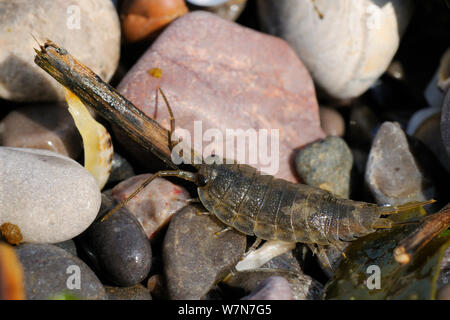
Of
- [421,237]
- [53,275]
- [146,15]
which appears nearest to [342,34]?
[146,15]

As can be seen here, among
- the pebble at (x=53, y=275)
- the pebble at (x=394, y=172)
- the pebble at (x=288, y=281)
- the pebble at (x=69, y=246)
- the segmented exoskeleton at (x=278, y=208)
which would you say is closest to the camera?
the pebble at (x=53, y=275)

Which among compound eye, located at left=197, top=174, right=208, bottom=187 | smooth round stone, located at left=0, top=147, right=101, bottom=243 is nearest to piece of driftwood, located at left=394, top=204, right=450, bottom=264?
compound eye, located at left=197, top=174, right=208, bottom=187

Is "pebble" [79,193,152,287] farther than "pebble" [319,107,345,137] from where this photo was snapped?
No

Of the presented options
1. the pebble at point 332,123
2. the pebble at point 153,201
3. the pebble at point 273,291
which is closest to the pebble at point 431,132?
the pebble at point 332,123

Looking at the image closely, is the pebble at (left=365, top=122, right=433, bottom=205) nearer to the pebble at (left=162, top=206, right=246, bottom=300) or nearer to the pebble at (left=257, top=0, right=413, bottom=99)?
the pebble at (left=257, top=0, right=413, bottom=99)

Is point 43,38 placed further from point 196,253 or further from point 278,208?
point 278,208

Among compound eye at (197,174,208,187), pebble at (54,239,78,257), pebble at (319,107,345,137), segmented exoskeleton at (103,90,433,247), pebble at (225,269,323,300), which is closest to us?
pebble at (225,269,323,300)

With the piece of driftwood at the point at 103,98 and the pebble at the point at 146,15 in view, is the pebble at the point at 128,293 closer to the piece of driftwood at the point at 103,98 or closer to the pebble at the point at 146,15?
the piece of driftwood at the point at 103,98
